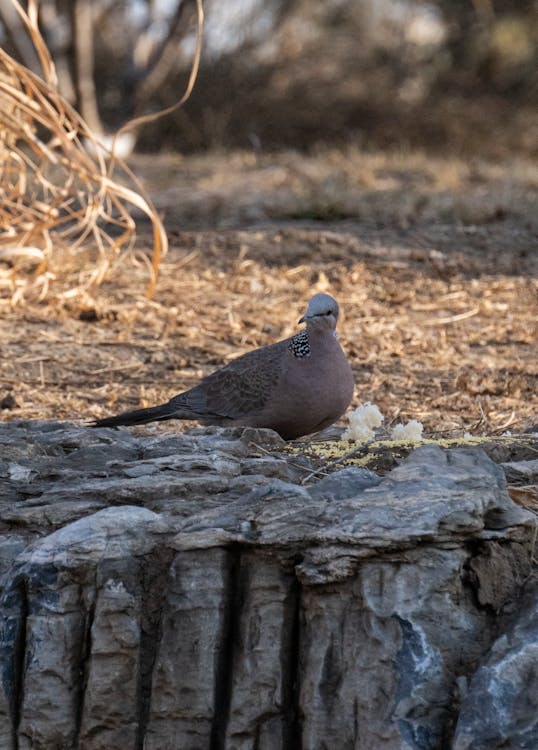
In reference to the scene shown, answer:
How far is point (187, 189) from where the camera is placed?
30.4ft

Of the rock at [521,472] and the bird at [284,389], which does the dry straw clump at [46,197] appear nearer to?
the bird at [284,389]

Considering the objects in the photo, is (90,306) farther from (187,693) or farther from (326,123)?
(326,123)

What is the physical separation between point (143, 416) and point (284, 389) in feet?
1.98

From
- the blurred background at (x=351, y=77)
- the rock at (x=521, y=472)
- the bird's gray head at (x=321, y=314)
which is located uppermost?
the bird's gray head at (x=321, y=314)

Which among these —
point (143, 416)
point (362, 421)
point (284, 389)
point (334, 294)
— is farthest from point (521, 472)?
point (334, 294)

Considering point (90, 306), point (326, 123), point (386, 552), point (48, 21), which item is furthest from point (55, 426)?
point (326, 123)

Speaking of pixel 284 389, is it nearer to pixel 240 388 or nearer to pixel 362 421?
pixel 240 388

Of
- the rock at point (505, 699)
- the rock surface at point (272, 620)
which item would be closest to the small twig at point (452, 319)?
the rock surface at point (272, 620)

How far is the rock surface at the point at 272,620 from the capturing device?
8.44 ft

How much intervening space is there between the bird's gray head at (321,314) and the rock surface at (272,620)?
1242 mm

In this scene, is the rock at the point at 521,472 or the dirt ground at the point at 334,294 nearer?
the rock at the point at 521,472

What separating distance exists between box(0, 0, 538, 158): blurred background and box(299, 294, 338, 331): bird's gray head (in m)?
10.5

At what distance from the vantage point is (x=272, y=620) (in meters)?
2.71

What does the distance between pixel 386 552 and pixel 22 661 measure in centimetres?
91
